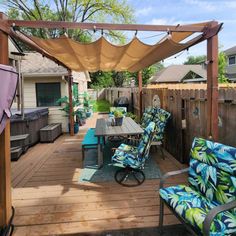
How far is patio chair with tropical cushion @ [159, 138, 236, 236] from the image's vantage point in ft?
6.30

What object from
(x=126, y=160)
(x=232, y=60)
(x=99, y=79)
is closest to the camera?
(x=126, y=160)

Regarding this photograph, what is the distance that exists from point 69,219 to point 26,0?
2032cm

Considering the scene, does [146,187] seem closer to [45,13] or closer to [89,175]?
[89,175]

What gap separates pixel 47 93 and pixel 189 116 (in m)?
5.60

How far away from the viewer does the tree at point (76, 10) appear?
18.0m

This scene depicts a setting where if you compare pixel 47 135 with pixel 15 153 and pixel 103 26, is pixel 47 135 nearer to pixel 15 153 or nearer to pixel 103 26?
pixel 15 153

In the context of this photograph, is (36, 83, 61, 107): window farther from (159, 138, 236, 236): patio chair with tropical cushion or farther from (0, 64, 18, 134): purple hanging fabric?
(159, 138, 236, 236): patio chair with tropical cushion

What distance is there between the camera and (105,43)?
3562mm

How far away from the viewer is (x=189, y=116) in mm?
4570

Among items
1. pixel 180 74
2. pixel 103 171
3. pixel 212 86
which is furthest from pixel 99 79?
pixel 212 86

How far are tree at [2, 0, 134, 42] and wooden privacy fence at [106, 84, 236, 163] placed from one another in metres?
13.3

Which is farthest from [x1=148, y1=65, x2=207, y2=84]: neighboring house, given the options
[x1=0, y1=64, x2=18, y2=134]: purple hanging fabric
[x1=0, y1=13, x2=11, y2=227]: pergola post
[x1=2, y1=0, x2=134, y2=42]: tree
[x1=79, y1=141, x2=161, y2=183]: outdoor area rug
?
[x1=0, y1=64, x2=18, y2=134]: purple hanging fabric

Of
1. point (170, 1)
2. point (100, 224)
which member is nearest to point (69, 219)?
point (100, 224)

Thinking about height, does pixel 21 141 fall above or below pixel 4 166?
below
